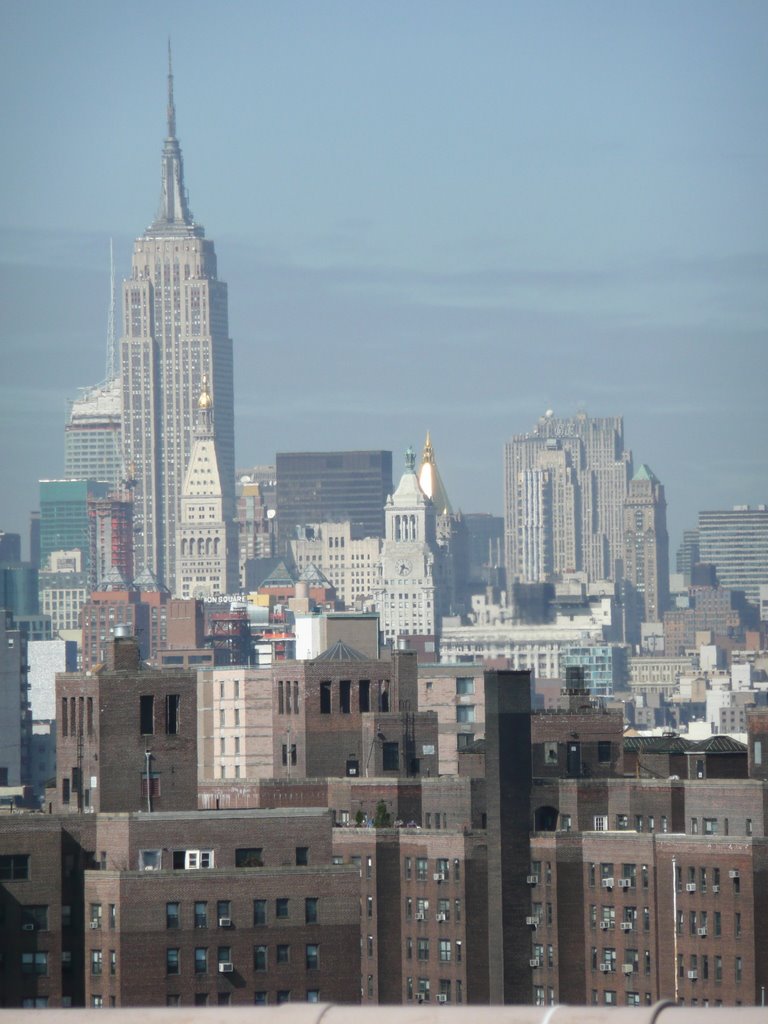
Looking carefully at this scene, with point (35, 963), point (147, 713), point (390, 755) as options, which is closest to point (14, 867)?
point (35, 963)

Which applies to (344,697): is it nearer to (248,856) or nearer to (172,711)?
(172,711)

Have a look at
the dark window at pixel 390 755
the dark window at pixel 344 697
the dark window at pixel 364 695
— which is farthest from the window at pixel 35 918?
the dark window at pixel 364 695

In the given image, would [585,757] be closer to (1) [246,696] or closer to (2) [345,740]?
(2) [345,740]

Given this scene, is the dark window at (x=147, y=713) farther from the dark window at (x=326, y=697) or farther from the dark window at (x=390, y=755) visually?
the dark window at (x=326, y=697)

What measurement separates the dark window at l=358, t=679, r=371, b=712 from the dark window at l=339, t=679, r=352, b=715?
0.50 m

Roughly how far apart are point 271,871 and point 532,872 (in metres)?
23.3

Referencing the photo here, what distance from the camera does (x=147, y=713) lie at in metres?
74.2

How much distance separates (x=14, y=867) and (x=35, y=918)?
1.22m

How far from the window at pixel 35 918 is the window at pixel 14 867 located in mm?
757

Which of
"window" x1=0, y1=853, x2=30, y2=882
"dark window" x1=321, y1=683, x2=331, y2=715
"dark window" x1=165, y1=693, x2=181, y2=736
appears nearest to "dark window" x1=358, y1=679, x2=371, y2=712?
"dark window" x1=321, y1=683, x2=331, y2=715

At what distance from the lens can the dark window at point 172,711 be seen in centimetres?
7419

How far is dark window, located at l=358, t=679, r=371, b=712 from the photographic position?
361ft

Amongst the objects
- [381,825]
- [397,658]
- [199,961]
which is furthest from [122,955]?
[397,658]

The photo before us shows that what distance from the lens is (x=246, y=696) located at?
440ft
